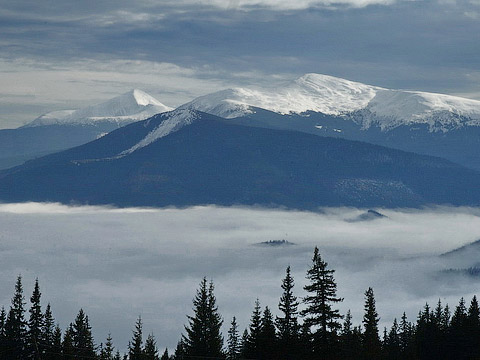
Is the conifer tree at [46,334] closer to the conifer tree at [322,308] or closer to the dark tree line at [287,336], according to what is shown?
the dark tree line at [287,336]

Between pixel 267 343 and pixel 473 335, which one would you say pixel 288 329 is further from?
pixel 473 335

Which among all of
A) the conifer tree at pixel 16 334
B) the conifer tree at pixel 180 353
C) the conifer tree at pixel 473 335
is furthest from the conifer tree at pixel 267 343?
the conifer tree at pixel 16 334

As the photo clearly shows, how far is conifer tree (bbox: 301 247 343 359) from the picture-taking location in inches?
3029

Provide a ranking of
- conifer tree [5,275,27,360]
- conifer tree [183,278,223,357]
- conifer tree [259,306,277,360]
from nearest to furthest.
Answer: conifer tree [259,306,277,360] → conifer tree [183,278,223,357] → conifer tree [5,275,27,360]

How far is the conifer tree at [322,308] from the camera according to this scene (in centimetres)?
7694

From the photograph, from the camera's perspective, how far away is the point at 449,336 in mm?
109438

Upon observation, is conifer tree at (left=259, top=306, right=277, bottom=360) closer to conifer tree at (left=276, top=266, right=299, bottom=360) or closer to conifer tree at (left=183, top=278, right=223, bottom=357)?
conifer tree at (left=276, top=266, right=299, bottom=360)

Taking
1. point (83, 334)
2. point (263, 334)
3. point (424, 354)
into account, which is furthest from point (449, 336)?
point (83, 334)

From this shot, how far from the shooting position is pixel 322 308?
3051 inches

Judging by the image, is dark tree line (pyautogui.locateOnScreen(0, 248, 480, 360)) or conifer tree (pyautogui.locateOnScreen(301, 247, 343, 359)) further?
dark tree line (pyautogui.locateOnScreen(0, 248, 480, 360))

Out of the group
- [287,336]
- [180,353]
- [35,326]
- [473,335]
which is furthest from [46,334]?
[473,335]

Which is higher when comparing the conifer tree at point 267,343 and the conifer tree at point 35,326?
the conifer tree at point 35,326

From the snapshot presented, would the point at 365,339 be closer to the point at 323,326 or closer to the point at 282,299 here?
the point at 282,299

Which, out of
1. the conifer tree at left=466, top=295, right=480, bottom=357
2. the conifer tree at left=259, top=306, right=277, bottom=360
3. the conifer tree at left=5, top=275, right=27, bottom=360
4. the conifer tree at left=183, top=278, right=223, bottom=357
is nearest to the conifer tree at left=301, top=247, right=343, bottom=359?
the conifer tree at left=259, top=306, right=277, bottom=360
